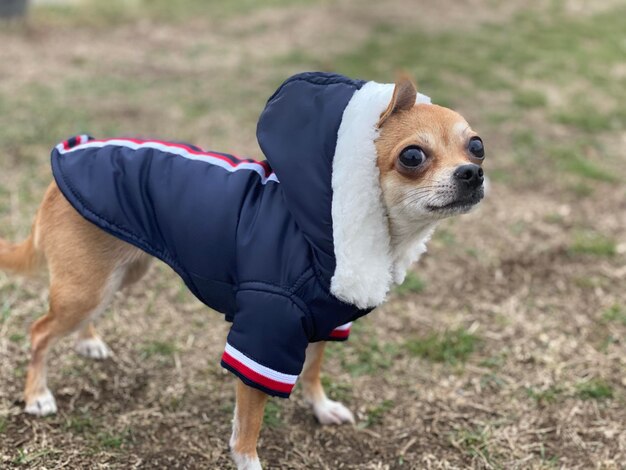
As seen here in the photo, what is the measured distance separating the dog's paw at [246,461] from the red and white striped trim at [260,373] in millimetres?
451

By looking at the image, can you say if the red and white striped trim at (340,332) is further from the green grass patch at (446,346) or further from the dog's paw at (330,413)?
the green grass patch at (446,346)

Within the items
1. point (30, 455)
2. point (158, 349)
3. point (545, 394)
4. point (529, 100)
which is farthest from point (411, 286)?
point (529, 100)

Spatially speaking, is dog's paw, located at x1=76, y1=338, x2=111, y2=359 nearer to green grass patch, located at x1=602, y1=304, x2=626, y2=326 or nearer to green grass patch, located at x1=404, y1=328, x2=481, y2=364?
green grass patch, located at x1=404, y1=328, x2=481, y2=364

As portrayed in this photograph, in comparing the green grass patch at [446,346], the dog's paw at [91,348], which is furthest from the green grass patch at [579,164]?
the dog's paw at [91,348]

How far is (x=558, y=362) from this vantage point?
140 inches

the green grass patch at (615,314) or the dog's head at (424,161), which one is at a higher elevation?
the dog's head at (424,161)

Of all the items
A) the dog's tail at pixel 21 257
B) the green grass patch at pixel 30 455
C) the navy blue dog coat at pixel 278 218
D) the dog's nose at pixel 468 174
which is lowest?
the green grass patch at pixel 30 455

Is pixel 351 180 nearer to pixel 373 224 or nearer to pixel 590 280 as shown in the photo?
pixel 373 224

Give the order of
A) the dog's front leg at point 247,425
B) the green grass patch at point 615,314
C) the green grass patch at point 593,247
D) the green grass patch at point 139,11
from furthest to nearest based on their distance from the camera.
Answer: the green grass patch at point 139,11
the green grass patch at point 593,247
the green grass patch at point 615,314
the dog's front leg at point 247,425

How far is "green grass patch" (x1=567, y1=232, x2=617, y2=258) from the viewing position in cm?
461

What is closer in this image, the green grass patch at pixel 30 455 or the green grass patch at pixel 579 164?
the green grass patch at pixel 30 455

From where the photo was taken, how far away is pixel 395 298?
4148 millimetres

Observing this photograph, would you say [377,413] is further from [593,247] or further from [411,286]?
[593,247]

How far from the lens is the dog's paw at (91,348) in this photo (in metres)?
3.43
